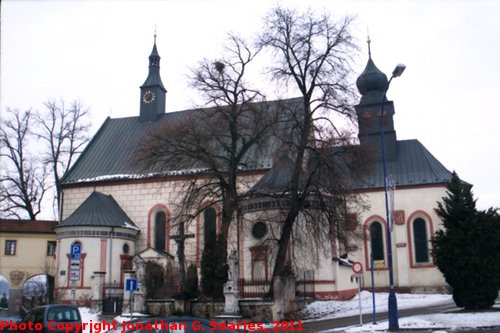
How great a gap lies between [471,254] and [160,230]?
76.6 ft

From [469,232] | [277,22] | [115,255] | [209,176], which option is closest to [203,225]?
[115,255]

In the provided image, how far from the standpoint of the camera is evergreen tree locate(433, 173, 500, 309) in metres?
21.2

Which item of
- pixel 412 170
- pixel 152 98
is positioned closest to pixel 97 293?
pixel 152 98

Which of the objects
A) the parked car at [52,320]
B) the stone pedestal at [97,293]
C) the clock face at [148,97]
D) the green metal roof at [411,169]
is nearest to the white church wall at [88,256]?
the stone pedestal at [97,293]

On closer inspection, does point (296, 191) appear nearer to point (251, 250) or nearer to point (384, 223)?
point (251, 250)

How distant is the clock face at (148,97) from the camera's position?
44406 mm

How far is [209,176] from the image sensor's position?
90.6 feet

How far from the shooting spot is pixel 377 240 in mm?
38375

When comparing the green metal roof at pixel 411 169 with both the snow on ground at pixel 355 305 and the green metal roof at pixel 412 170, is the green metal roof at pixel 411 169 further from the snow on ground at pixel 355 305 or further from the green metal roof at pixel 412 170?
the snow on ground at pixel 355 305

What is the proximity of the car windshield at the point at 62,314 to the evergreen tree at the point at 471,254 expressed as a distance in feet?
47.2

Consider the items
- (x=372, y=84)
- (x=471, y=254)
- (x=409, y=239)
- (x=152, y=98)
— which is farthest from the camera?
(x=152, y=98)

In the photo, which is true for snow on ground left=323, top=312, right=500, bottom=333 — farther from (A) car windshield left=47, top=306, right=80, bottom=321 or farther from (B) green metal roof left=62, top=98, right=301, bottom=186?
(B) green metal roof left=62, top=98, right=301, bottom=186

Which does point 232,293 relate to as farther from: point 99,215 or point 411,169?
point 411,169

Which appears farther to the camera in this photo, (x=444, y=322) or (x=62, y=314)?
(x=444, y=322)
